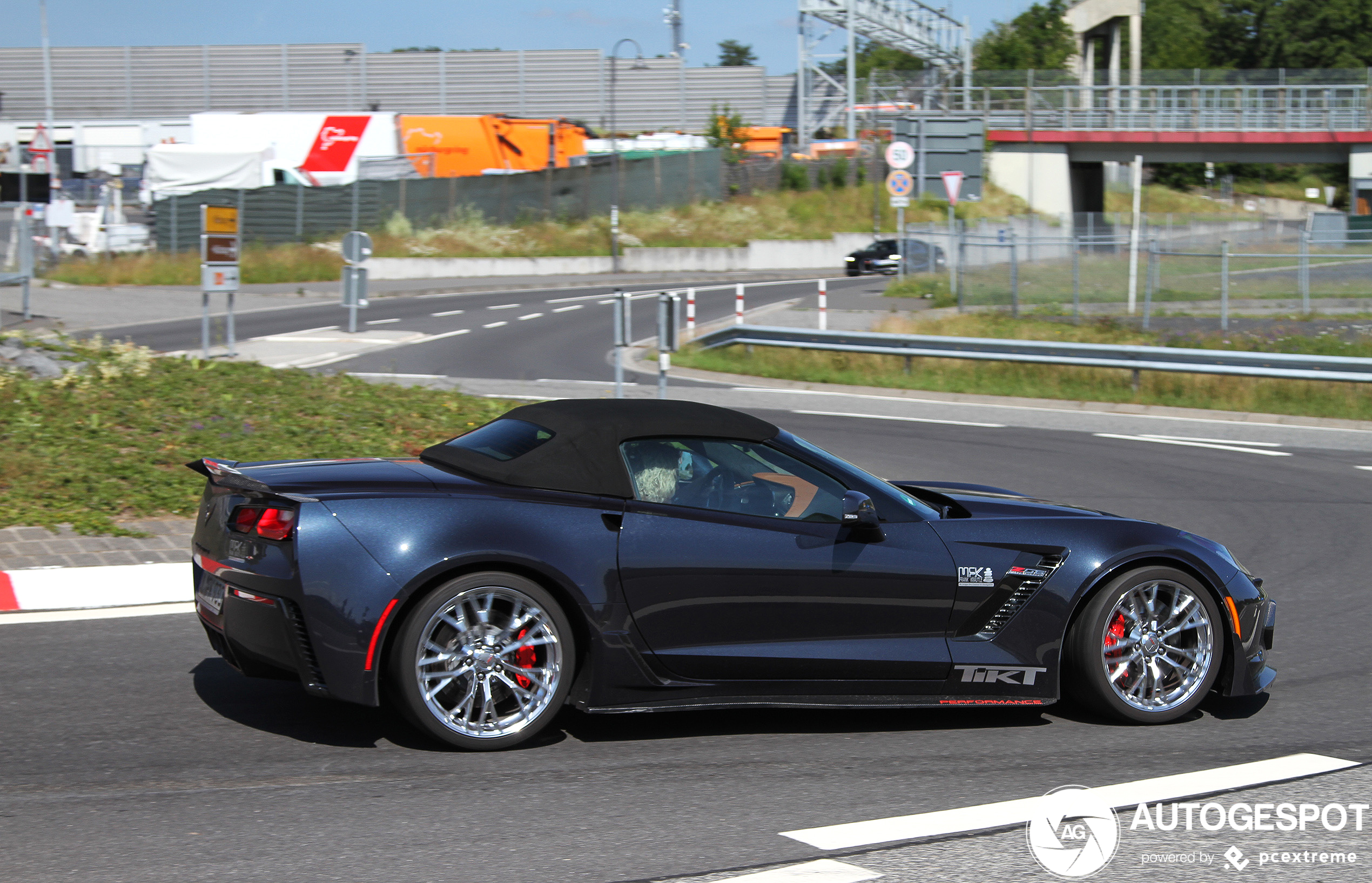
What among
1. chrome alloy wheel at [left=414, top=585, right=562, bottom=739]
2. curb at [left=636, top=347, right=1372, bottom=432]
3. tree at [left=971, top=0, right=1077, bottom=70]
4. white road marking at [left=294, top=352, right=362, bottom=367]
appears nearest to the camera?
chrome alloy wheel at [left=414, top=585, right=562, bottom=739]

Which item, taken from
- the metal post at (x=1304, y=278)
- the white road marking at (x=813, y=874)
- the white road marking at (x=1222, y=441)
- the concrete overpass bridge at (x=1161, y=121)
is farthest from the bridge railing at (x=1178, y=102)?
the white road marking at (x=813, y=874)

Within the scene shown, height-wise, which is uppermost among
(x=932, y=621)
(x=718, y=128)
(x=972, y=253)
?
(x=718, y=128)

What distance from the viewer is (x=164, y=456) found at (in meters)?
9.48

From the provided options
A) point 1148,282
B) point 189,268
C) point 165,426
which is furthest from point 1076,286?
point 189,268

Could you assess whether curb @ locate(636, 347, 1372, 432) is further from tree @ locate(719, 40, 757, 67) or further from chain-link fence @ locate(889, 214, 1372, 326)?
tree @ locate(719, 40, 757, 67)

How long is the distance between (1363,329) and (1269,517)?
1379 cm

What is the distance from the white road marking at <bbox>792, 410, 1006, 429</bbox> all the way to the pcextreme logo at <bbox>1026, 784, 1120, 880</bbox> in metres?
11.6

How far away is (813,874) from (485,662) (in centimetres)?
152

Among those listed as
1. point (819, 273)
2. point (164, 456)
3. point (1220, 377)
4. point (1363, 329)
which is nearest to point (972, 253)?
point (819, 273)

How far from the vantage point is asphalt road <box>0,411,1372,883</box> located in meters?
3.90

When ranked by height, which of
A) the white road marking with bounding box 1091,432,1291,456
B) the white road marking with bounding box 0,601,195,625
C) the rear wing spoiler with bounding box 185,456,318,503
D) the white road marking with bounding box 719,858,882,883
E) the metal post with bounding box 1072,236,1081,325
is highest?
the metal post with bounding box 1072,236,1081,325

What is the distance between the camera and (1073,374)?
1911 centimetres

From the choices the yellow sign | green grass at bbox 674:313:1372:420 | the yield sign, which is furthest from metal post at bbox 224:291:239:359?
the yield sign

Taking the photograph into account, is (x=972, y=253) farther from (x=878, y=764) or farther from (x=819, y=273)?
(x=878, y=764)
